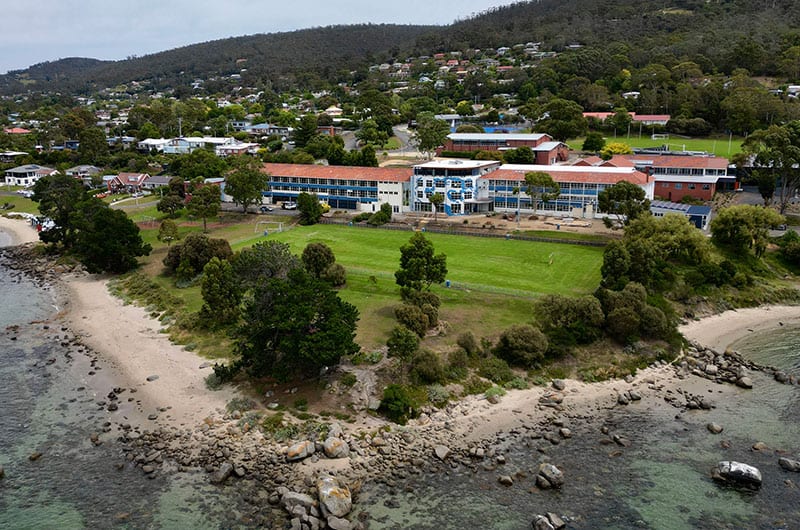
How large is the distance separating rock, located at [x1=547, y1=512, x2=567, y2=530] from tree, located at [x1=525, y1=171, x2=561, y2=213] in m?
43.5

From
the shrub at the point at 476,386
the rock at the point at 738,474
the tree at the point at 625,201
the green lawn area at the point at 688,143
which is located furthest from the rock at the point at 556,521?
the green lawn area at the point at 688,143

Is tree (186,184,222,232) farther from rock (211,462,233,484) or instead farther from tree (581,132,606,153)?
tree (581,132,606,153)

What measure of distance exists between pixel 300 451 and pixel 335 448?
1447 millimetres

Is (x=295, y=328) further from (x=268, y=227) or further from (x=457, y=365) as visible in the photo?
(x=268, y=227)

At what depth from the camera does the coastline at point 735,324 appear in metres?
37.2

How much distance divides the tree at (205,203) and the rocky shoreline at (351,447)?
32.3 meters

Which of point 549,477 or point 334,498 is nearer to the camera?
point 334,498

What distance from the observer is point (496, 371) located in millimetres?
32062

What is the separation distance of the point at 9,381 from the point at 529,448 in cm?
2773

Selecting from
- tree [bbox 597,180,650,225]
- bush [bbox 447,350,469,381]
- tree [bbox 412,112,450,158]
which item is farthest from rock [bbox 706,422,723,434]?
tree [bbox 412,112,450,158]

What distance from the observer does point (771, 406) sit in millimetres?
29859

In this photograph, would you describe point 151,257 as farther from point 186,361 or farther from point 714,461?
point 714,461

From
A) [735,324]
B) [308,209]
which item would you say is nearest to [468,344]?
[735,324]

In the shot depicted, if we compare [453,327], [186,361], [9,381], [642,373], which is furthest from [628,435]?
[9,381]
